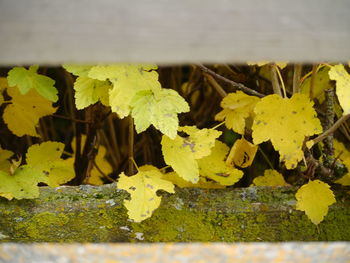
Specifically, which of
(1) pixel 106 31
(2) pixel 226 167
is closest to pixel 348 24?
(1) pixel 106 31

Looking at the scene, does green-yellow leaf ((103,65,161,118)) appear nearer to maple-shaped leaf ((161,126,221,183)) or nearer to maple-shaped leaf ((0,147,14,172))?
maple-shaped leaf ((161,126,221,183))

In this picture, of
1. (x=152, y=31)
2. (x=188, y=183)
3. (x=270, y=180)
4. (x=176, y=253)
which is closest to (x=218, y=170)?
(x=188, y=183)

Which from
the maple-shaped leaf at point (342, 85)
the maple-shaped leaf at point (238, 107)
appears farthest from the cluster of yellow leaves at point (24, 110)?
the maple-shaped leaf at point (342, 85)

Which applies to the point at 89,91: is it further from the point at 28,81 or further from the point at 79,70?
the point at 28,81

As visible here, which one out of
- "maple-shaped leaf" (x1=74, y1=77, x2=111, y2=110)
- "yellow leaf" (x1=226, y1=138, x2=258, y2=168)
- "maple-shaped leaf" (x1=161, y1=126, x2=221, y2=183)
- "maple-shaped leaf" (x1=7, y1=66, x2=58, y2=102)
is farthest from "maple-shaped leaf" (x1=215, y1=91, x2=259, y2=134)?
"maple-shaped leaf" (x1=7, y1=66, x2=58, y2=102)

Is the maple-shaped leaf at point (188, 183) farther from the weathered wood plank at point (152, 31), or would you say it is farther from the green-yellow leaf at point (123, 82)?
the weathered wood plank at point (152, 31)

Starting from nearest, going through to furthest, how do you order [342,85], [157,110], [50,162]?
[342,85] → [157,110] → [50,162]
